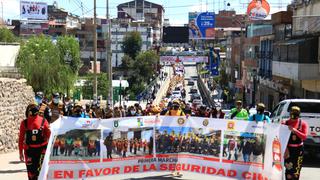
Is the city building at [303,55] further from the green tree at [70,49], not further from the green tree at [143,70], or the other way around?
the green tree at [143,70]

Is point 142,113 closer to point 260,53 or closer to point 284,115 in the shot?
point 284,115

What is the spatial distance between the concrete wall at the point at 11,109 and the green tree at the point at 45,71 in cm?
2627

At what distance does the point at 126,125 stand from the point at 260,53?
53.0 meters

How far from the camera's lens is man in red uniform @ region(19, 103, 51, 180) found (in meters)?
10.4

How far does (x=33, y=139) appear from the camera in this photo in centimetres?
1038

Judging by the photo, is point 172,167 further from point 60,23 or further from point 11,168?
point 60,23

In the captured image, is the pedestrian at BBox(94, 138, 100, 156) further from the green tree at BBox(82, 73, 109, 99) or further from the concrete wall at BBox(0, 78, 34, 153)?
the green tree at BBox(82, 73, 109, 99)

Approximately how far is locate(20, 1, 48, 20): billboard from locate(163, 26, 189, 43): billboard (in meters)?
38.8

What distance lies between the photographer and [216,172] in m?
11.1

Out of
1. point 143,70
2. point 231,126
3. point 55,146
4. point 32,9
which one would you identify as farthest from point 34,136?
point 32,9

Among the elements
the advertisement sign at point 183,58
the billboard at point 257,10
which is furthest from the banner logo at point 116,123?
the advertisement sign at point 183,58

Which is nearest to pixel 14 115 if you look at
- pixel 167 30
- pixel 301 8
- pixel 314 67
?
pixel 314 67

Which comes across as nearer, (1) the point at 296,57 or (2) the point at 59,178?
(2) the point at 59,178

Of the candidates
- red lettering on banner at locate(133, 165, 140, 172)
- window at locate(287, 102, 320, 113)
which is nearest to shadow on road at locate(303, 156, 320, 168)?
window at locate(287, 102, 320, 113)
